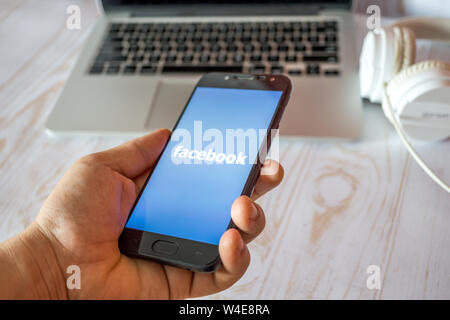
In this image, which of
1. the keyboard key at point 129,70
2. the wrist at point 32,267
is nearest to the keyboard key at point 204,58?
the keyboard key at point 129,70

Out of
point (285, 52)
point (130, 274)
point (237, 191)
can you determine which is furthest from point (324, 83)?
point (130, 274)

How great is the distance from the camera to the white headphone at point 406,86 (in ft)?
1.38

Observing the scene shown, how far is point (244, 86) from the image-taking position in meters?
0.47

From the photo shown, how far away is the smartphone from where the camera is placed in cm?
38

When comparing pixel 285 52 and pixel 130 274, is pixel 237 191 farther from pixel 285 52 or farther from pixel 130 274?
pixel 285 52

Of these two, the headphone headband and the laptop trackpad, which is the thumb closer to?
the laptop trackpad

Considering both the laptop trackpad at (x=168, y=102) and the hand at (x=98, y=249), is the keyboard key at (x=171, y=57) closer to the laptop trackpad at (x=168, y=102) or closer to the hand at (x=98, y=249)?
the laptop trackpad at (x=168, y=102)

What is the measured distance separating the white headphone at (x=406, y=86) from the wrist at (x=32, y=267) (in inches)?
Result: 16.4

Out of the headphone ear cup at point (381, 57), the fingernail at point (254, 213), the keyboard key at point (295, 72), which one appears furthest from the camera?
the keyboard key at point (295, 72)

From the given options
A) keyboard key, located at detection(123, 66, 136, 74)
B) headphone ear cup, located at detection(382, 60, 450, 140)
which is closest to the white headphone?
headphone ear cup, located at detection(382, 60, 450, 140)

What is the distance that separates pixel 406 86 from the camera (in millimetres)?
437

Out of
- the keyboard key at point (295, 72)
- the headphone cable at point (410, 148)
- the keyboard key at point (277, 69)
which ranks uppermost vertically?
the keyboard key at point (277, 69)

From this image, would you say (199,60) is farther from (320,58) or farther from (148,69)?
(320,58)

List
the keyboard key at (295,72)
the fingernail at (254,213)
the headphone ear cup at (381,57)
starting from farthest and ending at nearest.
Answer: the keyboard key at (295,72), the headphone ear cup at (381,57), the fingernail at (254,213)
